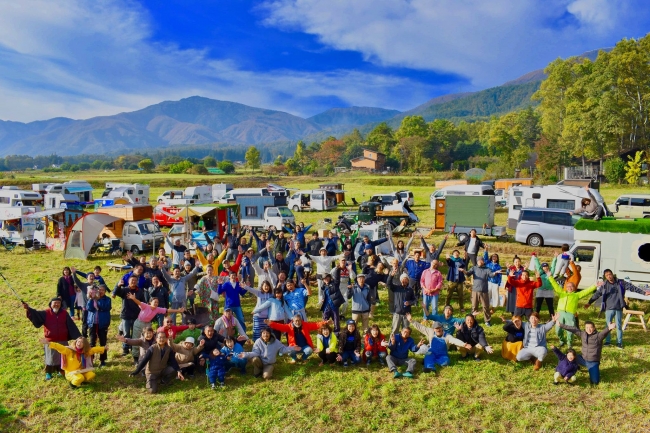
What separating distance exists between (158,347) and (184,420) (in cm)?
134

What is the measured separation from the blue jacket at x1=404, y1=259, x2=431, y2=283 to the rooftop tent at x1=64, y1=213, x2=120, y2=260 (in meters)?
13.1

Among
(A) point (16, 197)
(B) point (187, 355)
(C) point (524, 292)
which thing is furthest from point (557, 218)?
(A) point (16, 197)

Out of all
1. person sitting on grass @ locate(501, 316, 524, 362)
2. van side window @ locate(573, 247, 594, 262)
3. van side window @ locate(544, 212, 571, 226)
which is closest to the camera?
person sitting on grass @ locate(501, 316, 524, 362)

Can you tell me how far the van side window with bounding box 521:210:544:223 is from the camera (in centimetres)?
1783

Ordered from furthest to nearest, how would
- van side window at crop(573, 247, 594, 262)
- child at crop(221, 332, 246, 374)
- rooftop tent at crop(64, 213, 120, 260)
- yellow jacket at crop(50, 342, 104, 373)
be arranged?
rooftop tent at crop(64, 213, 120, 260) < van side window at crop(573, 247, 594, 262) < child at crop(221, 332, 246, 374) < yellow jacket at crop(50, 342, 104, 373)

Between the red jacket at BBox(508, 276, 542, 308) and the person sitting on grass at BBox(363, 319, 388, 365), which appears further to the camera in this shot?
the red jacket at BBox(508, 276, 542, 308)

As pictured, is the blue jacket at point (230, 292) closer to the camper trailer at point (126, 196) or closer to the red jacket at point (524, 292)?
the red jacket at point (524, 292)

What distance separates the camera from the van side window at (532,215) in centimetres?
1783

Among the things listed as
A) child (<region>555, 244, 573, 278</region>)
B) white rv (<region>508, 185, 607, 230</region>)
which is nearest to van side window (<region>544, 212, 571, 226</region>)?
white rv (<region>508, 185, 607, 230</region>)

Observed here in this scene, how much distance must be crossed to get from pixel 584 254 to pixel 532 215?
24.2 ft

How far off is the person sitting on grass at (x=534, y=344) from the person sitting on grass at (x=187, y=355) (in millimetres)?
5559

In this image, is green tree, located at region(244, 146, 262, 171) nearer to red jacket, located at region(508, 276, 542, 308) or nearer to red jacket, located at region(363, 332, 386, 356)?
red jacket, located at region(508, 276, 542, 308)

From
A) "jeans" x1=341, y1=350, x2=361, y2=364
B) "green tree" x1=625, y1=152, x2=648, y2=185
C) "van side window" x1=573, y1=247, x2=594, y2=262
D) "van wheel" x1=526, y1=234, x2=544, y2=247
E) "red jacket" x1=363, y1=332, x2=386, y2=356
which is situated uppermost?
"green tree" x1=625, y1=152, x2=648, y2=185

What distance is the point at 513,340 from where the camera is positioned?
7773mm
